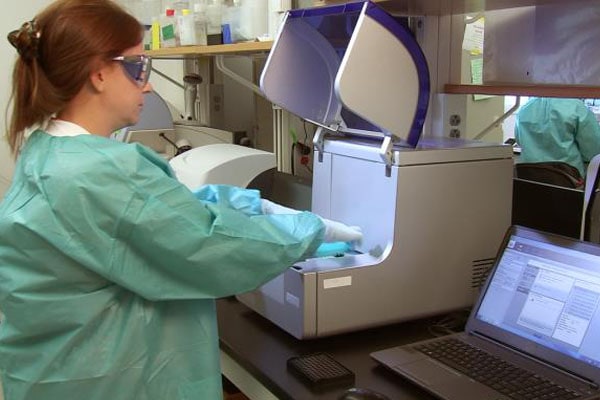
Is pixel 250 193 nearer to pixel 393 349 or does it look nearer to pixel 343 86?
pixel 343 86

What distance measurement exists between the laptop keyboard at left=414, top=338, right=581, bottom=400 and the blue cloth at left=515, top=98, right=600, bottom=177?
2.60 m

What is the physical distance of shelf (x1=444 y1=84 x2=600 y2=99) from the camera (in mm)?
1243

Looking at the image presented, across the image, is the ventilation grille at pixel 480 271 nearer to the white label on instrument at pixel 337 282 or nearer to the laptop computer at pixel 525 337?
Result: the laptop computer at pixel 525 337

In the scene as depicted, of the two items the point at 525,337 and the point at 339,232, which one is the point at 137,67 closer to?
the point at 339,232

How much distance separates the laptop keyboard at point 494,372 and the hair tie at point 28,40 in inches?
32.8

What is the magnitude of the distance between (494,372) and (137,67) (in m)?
0.80

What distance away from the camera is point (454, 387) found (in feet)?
3.40

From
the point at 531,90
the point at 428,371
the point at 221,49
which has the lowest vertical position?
the point at 428,371

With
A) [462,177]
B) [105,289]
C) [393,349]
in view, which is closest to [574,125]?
[462,177]

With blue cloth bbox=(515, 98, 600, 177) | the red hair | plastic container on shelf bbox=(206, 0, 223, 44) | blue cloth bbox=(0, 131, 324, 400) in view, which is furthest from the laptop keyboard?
blue cloth bbox=(515, 98, 600, 177)

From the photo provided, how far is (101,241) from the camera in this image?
982mm

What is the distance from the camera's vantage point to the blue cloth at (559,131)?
3590mm

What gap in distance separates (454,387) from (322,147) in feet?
2.01

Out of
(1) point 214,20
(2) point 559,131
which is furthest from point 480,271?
(2) point 559,131
